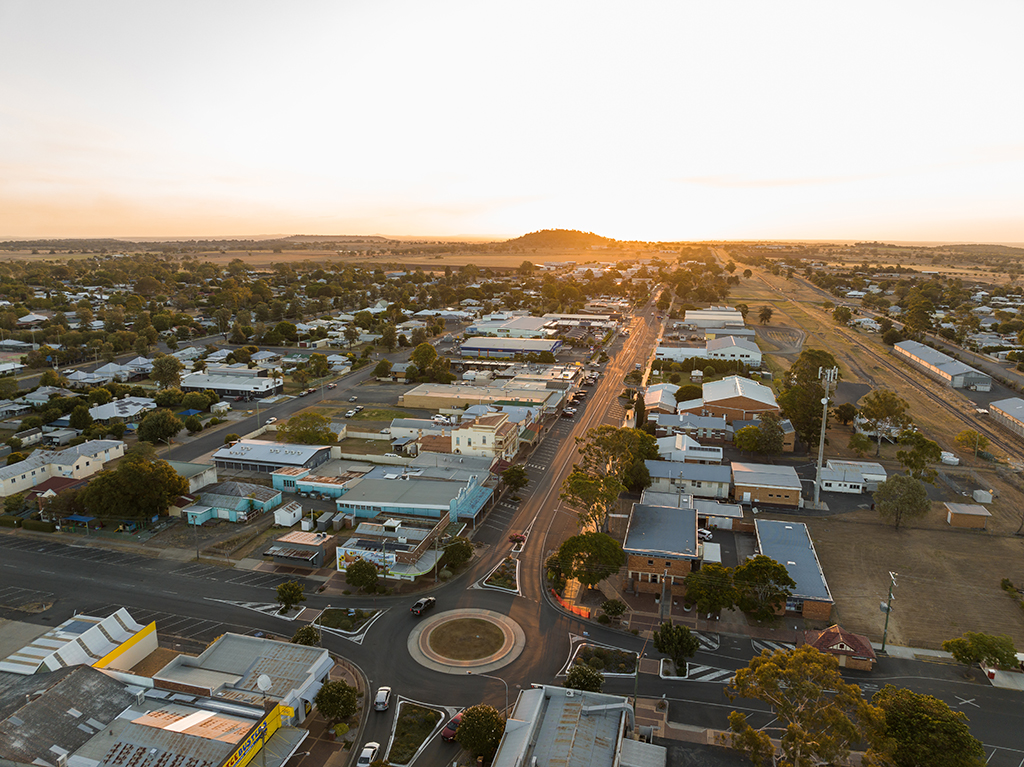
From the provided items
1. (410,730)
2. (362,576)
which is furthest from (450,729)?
(362,576)

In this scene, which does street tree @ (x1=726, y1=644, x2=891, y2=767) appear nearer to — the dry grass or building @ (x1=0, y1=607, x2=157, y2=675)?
the dry grass

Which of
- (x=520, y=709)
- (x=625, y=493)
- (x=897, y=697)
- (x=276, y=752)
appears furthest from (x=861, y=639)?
(x=276, y=752)

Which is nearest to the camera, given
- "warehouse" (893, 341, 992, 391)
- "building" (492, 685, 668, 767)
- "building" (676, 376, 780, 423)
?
"building" (492, 685, 668, 767)

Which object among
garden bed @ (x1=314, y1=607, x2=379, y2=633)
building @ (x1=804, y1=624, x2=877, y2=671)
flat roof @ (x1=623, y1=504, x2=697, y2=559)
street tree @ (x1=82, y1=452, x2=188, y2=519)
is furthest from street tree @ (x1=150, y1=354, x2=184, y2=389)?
building @ (x1=804, y1=624, x2=877, y2=671)

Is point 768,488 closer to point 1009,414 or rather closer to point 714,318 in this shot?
point 1009,414

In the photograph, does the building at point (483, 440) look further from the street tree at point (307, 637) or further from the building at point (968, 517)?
the building at point (968, 517)

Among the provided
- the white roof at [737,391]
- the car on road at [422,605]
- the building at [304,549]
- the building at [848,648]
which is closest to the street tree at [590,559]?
the car on road at [422,605]
